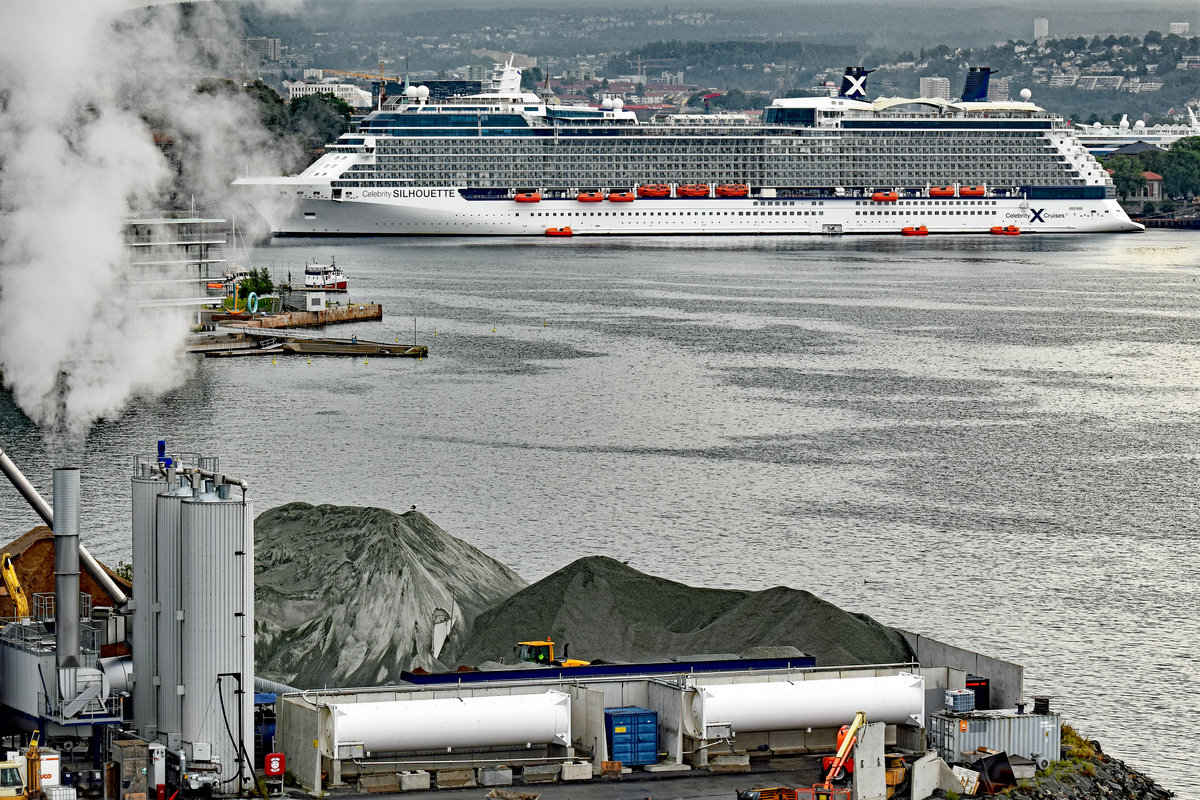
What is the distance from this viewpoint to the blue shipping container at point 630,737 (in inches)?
866

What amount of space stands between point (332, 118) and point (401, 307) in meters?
77.8

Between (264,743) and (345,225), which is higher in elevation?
(345,225)

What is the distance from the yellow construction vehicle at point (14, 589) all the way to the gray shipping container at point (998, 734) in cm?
1067

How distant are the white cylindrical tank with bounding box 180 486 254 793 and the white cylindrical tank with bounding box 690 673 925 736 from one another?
16.5 ft

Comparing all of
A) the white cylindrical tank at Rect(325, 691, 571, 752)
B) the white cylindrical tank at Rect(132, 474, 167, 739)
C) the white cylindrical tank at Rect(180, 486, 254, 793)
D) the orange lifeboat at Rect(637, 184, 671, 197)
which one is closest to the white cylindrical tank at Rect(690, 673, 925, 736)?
the white cylindrical tank at Rect(325, 691, 571, 752)

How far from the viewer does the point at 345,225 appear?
135 meters

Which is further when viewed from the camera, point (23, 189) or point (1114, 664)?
point (23, 189)

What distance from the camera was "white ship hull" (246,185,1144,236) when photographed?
134500mm

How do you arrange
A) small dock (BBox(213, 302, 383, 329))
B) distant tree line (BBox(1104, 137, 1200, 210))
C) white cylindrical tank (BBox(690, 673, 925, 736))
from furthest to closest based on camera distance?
distant tree line (BBox(1104, 137, 1200, 210)) < small dock (BBox(213, 302, 383, 329)) < white cylindrical tank (BBox(690, 673, 925, 736))

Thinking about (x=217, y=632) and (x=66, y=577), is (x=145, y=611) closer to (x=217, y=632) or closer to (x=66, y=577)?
(x=66, y=577)

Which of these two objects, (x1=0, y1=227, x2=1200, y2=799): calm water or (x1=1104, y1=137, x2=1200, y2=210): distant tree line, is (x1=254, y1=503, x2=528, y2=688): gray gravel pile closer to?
(x1=0, y1=227, x2=1200, y2=799): calm water

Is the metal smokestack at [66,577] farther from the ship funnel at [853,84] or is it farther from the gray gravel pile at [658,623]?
the ship funnel at [853,84]

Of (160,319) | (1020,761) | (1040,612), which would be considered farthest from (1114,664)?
(160,319)

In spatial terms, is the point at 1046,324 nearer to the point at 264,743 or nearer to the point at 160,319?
the point at 160,319
